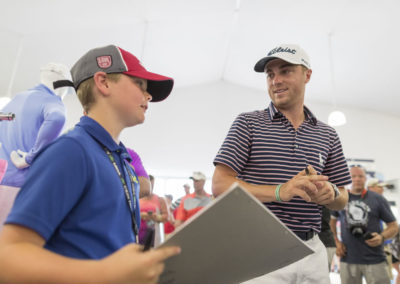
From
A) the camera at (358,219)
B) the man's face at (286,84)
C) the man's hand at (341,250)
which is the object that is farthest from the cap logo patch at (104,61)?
the man's hand at (341,250)

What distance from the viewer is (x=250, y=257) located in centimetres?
75

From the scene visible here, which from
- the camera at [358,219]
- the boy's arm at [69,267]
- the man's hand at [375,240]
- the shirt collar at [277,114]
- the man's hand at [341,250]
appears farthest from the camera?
the man's hand at [341,250]

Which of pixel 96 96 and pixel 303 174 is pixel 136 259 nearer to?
pixel 96 96

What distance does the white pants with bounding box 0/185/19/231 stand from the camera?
1411 mm

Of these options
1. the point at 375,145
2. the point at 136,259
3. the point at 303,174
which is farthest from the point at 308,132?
the point at 375,145

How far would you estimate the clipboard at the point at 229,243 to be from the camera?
1.86ft

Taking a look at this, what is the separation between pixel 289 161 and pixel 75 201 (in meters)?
0.90

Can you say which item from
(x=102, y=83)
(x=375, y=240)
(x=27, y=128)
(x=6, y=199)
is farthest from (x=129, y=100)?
(x=375, y=240)

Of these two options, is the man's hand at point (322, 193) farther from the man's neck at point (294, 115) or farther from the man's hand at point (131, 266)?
the man's hand at point (131, 266)

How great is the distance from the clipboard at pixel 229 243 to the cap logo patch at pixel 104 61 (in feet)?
1.92

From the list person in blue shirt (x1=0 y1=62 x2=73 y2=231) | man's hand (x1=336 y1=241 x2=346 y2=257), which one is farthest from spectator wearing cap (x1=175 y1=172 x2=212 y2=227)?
person in blue shirt (x1=0 y1=62 x2=73 y2=231)

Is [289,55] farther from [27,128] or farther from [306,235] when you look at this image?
[27,128]

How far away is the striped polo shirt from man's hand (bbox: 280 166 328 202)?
168mm

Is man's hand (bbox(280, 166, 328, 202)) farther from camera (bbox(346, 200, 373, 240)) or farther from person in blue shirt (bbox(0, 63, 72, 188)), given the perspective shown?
camera (bbox(346, 200, 373, 240))
